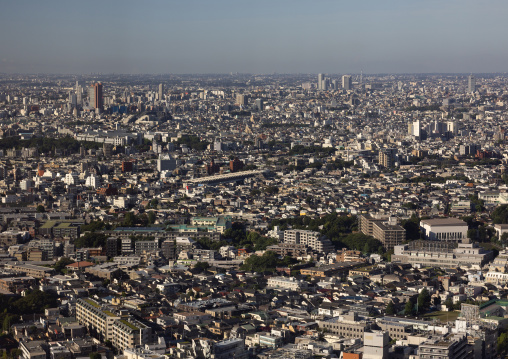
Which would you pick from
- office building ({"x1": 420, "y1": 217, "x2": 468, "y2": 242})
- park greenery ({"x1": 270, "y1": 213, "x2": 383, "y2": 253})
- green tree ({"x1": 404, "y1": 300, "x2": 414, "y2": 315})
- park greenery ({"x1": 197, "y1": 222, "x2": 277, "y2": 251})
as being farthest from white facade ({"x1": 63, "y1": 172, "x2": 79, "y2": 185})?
green tree ({"x1": 404, "y1": 300, "x2": 414, "y2": 315})

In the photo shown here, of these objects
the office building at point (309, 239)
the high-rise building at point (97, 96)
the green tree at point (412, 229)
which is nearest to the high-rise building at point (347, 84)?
the high-rise building at point (97, 96)

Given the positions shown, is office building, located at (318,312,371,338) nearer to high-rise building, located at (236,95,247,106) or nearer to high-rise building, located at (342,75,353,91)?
high-rise building, located at (236,95,247,106)

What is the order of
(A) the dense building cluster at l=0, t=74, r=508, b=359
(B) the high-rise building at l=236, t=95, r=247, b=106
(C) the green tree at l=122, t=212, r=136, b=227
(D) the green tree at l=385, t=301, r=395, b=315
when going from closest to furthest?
(A) the dense building cluster at l=0, t=74, r=508, b=359 < (D) the green tree at l=385, t=301, r=395, b=315 < (C) the green tree at l=122, t=212, r=136, b=227 < (B) the high-rise building at l=236, t=95, r=247, b=106

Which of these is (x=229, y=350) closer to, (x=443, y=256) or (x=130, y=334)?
(x=130, y=334)

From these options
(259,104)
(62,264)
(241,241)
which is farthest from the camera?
(259,104)

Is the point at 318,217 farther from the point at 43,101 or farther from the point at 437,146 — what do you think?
the point at 43,101

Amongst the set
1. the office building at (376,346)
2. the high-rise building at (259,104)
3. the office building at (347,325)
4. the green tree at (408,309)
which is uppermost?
the office building at (376,346)

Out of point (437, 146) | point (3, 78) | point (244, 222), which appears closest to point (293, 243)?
point (244, 222)

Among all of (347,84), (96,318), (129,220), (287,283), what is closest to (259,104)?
(347,84)

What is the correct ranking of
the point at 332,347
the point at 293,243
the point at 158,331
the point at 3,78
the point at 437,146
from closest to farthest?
the point at 332,347
the point at 158,331
the point at 293,243
the point at 437,146
the point at 3,78

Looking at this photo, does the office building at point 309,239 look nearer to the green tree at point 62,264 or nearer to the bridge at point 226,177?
the green tree at point 62,264

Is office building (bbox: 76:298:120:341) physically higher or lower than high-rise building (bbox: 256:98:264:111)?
higher
